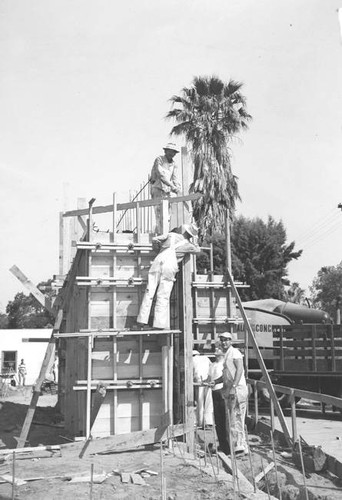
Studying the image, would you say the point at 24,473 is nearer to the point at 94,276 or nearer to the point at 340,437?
the point at 94,276

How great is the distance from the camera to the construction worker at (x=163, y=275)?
31.5 feet

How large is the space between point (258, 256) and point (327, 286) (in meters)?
23.5

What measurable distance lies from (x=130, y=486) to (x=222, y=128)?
2026cm

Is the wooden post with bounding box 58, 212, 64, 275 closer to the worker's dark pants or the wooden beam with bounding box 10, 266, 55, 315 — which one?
the wooden beam with bounding box 10, 266, 55, 315

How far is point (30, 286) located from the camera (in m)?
11.3

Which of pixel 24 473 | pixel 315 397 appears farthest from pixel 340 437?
pixel 24 473

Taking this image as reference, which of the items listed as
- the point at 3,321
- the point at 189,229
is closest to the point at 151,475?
the point at 189,229

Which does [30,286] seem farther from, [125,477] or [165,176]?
[125,477]

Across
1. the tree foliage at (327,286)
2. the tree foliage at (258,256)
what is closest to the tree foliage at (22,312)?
the tree foliage at (327,286)

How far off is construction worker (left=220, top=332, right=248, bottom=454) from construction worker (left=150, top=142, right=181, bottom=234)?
3.78 m

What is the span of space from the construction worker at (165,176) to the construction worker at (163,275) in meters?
1.63

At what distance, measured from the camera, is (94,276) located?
9.92 meters

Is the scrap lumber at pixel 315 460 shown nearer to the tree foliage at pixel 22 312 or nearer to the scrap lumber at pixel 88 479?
the scrap lumber at pixel 88 479

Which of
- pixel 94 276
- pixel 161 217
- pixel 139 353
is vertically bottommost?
pixel 139 353
